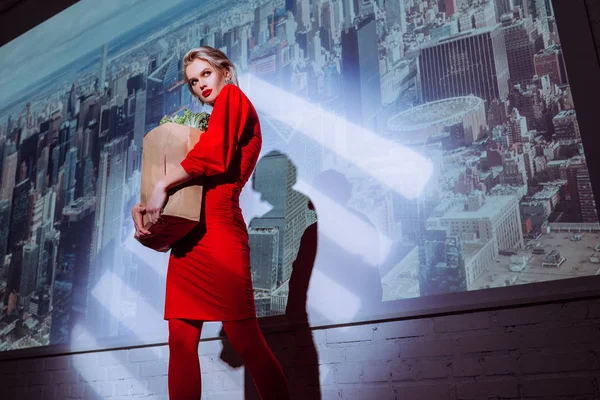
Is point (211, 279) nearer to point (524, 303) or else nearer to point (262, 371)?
point (262, 371)

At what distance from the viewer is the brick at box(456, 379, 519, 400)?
1.37m

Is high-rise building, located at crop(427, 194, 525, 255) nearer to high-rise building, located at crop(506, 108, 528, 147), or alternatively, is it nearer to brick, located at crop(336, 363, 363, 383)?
high-rise building, located at crop(506, 108, 528, 147)

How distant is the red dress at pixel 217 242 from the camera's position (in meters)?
1.24

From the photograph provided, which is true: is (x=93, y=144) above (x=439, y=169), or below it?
above

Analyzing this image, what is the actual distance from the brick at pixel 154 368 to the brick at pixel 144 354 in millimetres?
17

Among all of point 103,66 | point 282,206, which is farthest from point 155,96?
point 282,206

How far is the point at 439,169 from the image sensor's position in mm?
1627

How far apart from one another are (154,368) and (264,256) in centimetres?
66

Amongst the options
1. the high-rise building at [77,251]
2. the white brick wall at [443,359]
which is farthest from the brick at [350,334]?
the high-rise building at [77,251]

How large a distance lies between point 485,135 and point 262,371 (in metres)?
0.97

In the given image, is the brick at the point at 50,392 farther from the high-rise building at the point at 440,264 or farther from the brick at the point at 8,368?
the high-rise building at the point at 440,264

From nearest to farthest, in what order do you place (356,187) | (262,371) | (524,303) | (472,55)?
(262,371)
(524,303)
(472,55)
(356,187)

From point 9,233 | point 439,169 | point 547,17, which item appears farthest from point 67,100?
point 547,17

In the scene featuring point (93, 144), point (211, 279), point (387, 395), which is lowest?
point (387, 395)
